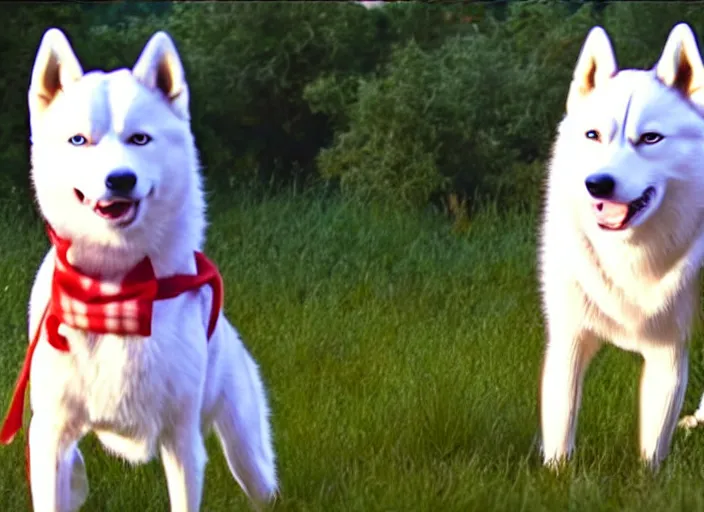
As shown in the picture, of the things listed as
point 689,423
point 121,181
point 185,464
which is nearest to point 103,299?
point 121,181

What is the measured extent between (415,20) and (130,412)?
4.49 metres

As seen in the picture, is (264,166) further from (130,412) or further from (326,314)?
(130,412)

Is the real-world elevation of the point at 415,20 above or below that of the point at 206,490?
above

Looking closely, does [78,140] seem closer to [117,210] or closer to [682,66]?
[117,210]

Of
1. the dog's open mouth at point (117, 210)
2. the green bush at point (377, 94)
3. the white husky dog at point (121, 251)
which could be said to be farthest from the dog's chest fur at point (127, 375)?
the green bush at point (377, 94)

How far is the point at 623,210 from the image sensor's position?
324 cm

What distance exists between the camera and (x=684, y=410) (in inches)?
167

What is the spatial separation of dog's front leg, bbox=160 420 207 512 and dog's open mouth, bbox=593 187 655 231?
1198 millimetres

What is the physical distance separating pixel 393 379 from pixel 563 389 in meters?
0.67

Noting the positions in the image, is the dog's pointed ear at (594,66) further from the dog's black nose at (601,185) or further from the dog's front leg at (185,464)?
the dog's front leg at (185,464)

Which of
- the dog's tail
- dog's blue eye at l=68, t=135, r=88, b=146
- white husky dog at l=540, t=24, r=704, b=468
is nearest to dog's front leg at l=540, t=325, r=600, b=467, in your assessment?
white husky dog at l=540, t=24, r=704, b=468

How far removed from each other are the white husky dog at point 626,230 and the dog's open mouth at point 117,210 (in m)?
1.16

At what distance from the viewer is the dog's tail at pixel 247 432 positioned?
3.33 m

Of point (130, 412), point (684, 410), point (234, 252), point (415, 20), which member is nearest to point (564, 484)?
point (684, 410)
